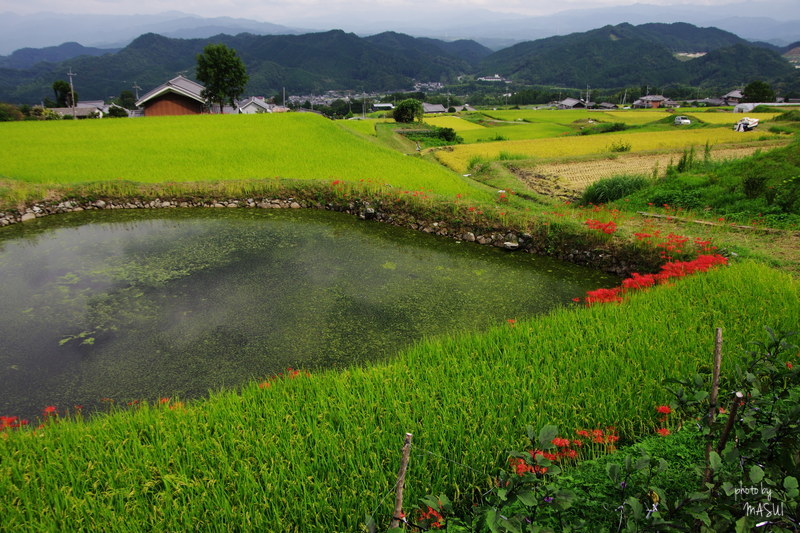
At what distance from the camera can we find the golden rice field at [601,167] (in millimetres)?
13578

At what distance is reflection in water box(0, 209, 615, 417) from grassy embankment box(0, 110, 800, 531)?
109 centimetres

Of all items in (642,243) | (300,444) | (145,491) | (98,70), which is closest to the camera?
(145,491)

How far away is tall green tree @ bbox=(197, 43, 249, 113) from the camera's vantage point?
2944 centimetres

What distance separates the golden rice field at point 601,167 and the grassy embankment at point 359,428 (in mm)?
9133

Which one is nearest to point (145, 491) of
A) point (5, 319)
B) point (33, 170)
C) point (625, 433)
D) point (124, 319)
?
point (625, 433)

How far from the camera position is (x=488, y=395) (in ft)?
10.3

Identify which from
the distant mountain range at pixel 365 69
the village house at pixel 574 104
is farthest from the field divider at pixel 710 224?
the distant mountain range at pixel 365 69

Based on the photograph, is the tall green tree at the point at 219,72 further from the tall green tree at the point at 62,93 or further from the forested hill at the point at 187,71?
the forested hill at the point at 187,71

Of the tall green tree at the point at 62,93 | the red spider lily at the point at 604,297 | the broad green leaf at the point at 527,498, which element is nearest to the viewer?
the broad green leaf at the point at 527,498

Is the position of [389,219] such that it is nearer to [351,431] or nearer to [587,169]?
[351,431]

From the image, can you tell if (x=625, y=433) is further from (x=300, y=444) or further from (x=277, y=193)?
(x=277, y=193)

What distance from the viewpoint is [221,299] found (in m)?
5.76

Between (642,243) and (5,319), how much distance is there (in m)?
8.63

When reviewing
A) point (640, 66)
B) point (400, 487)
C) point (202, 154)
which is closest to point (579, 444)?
point (400, 487)
